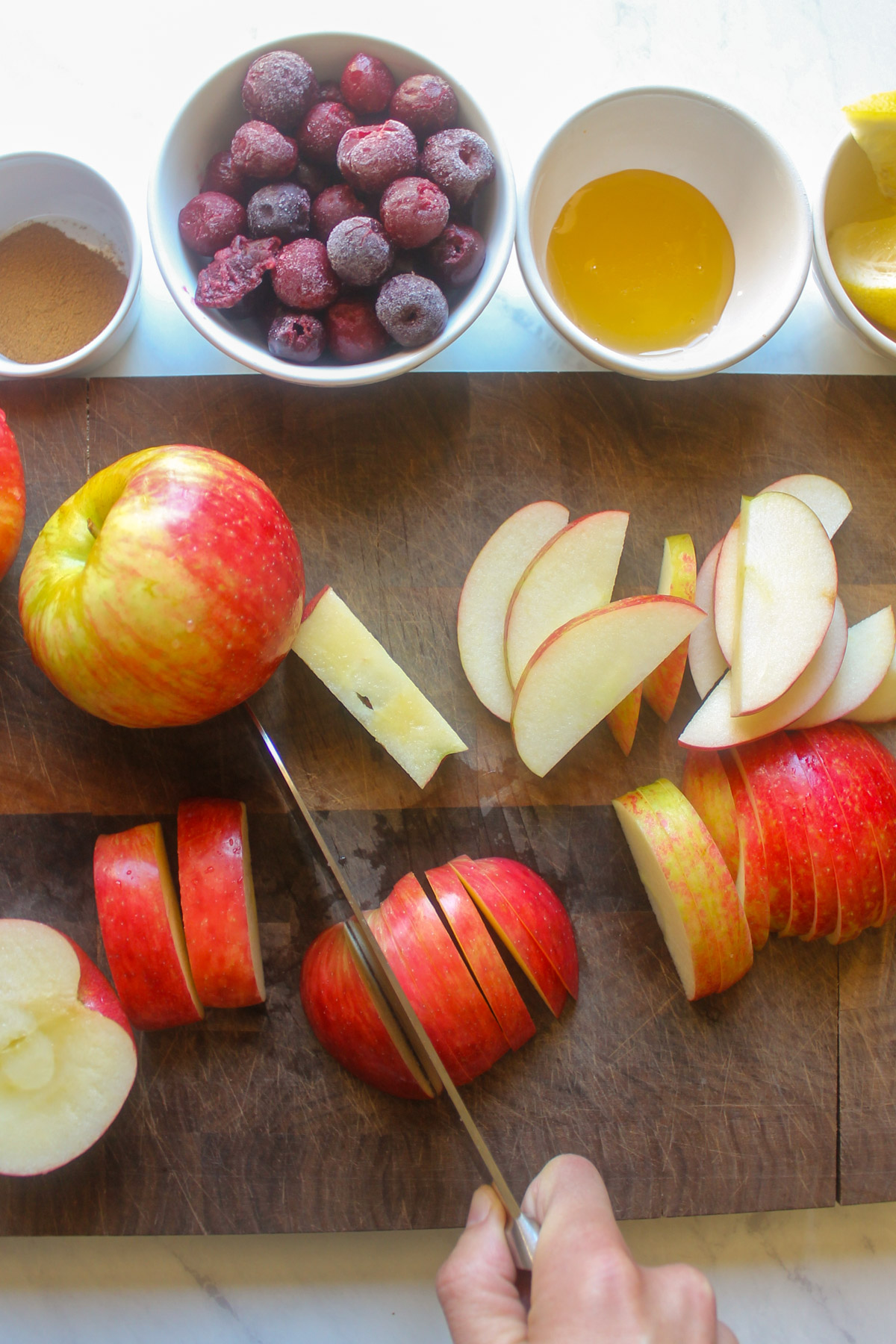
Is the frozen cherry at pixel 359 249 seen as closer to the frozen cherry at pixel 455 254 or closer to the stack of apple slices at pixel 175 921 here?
the frozen cherry at pixel 455 254

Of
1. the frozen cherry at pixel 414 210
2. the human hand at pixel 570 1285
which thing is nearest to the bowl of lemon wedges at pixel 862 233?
the frozen cherry at pixel 414 210

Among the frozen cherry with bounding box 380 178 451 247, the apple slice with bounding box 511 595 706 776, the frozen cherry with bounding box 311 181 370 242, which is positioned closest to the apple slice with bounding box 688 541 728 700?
the apple slice with bounding box 511 595 706 776

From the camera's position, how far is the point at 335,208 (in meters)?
1.44

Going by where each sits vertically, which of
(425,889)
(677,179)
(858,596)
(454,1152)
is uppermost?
(677,179)

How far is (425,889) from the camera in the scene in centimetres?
160

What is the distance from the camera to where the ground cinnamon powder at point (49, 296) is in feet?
5.15

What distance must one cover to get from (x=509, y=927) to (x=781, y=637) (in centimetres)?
67

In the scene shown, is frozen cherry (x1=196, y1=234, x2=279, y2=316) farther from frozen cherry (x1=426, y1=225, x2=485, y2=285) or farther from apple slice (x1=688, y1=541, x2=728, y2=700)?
apple slice (x1=688, y1=541, x2=728, y2=700)

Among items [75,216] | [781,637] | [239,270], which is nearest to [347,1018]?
[781,637]

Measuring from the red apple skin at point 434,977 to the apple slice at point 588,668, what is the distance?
33 centimetres

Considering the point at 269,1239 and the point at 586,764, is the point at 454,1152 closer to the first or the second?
the point at 269,1239

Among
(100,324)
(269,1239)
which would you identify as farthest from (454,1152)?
(100,324)

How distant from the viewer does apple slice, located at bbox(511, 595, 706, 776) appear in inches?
59.7

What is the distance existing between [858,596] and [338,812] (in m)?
1.04
